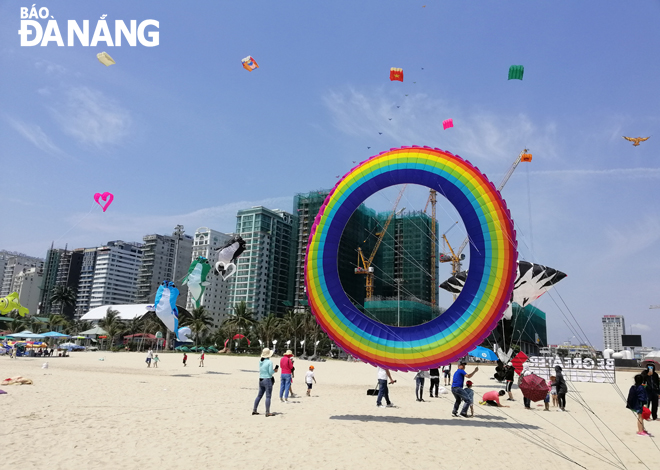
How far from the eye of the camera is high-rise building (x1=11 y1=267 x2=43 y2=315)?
169625 mm

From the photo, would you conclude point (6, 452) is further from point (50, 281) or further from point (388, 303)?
point (50, 281)

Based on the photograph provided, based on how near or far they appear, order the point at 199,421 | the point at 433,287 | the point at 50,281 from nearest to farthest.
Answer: the point at 199,421 < the point at 433,287 < the point at 50,281

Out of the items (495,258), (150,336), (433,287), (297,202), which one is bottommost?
(150,336)

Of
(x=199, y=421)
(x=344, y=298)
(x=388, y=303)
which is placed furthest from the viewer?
(x=388, y=303)

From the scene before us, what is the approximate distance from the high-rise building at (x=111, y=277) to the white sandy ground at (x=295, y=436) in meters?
165

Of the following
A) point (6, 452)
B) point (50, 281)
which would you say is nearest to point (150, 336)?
point (6, 452)

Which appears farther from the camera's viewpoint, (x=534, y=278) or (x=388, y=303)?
(x=388, y=303)

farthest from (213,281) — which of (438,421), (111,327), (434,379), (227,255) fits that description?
(438,421)

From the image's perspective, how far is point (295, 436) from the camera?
9.68 m

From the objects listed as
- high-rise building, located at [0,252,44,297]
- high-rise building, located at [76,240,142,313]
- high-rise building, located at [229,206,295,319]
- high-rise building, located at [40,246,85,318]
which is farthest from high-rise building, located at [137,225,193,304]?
high-rise building, located at [0,252,44,297]

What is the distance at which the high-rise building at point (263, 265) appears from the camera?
136375mm

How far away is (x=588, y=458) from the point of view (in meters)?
8.89

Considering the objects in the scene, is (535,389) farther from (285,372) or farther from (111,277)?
(111,277)

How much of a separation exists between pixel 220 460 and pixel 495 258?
7702mm
